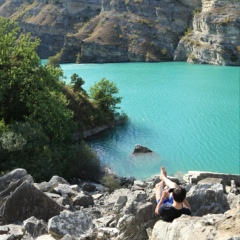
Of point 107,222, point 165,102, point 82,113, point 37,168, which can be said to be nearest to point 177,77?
point 165,102

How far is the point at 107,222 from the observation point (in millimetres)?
11969

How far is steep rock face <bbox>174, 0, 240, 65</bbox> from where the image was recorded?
379ft

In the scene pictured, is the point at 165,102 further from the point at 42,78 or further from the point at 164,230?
the point at 164,230

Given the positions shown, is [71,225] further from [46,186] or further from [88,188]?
[88,188]

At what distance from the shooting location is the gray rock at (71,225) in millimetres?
10355

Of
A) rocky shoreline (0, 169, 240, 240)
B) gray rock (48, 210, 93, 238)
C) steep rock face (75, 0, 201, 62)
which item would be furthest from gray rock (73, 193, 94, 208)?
steep rock face (75, 0, 201, 62)

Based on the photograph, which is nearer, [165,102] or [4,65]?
[4,65]

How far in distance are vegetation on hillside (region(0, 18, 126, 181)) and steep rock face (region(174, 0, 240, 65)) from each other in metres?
91.7

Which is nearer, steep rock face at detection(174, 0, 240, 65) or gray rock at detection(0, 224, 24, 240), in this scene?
gray rock at detection(0, 224, 24, 240)

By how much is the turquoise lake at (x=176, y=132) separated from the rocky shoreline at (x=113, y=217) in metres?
14.7

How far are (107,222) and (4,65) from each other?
21.8m

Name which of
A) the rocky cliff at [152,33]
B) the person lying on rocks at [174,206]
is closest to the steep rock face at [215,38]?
the rocky cliff at [152,33]

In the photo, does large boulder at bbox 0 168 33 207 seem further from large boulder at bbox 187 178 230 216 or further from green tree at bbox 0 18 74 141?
green tree at bbox 0 18 74 141

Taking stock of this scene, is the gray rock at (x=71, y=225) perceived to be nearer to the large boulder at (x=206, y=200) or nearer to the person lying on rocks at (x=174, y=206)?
the person lying on rocks at (x=174, y=206)
